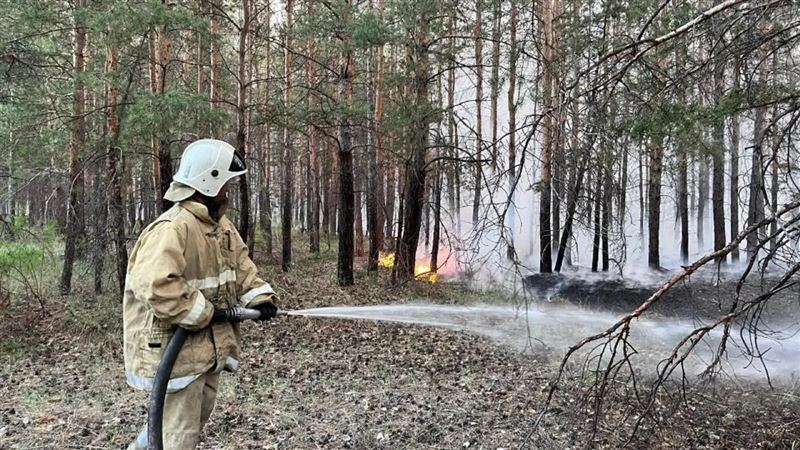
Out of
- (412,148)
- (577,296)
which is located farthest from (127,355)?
(577,296)

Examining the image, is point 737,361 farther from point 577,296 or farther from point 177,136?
point 177,136

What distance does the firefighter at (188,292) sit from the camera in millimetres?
2863

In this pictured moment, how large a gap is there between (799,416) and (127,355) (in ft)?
20.6

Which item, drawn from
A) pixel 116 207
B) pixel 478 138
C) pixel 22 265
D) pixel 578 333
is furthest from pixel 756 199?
pixel 22 265

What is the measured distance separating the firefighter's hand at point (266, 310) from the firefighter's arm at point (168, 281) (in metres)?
0.43

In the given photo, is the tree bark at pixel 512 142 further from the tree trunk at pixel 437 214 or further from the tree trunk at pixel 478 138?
the tree trunk at pixel 437 214

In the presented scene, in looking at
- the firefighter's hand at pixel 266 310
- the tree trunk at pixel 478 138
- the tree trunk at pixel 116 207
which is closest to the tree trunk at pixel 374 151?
the tree trunk at pixel 478 138

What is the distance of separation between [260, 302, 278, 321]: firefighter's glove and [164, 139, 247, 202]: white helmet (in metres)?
0.79

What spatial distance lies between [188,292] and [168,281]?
0.46ft

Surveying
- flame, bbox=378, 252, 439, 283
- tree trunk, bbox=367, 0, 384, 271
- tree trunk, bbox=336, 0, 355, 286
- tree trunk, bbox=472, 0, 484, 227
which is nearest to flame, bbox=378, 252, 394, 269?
flame, bbox=378, 252, 439, 283

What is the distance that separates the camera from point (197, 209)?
3137mm

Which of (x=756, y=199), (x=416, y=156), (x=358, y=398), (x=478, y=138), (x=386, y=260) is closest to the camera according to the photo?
(x=756, y=199)

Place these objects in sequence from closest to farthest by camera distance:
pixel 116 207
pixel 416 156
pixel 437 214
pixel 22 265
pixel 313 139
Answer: pixel 116 207, pixel 22 265, pixel 437 214, pixel 416 156, pixel 313 139

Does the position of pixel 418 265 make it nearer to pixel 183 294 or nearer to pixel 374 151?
pixel 374 151
